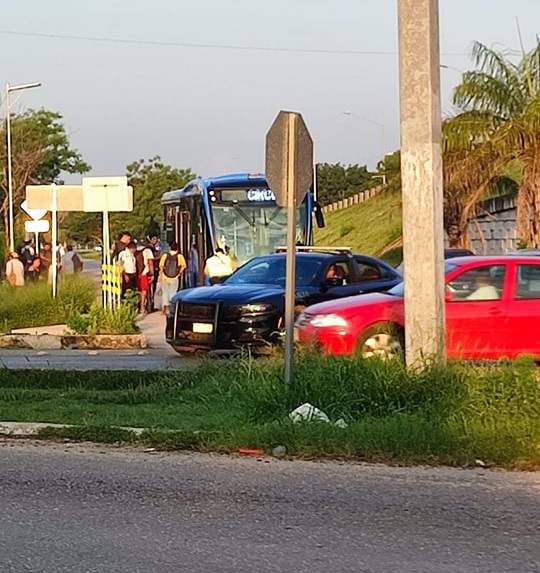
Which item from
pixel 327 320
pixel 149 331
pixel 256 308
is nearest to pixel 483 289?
pixel 327 320

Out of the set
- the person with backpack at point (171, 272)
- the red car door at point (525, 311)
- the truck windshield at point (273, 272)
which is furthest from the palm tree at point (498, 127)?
the red car door at point (525, 311)

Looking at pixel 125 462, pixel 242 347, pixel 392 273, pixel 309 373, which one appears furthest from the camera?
pixel 392 273

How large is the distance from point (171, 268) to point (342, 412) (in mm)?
15767

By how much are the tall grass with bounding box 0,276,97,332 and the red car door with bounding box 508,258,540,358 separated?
10.7 m

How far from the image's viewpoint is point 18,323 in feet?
74.9

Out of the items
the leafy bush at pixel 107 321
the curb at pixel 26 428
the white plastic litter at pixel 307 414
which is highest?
the leafy bush at pixel 107 321

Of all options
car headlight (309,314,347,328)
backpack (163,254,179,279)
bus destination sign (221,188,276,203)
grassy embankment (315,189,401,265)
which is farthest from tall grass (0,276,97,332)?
grassy embankment (315,189,401,265)

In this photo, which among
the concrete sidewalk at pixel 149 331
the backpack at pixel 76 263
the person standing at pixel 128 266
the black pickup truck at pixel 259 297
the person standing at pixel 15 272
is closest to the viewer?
the black pickup truck at pixel 259 297

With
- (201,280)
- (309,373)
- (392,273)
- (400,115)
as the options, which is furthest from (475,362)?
(201,280)

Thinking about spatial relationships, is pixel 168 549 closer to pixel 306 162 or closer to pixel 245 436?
pixel 245 436

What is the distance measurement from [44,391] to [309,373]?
3.79m

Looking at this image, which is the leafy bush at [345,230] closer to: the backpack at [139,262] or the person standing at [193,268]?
the person standing at [193,268]

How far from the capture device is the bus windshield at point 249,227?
2634cm

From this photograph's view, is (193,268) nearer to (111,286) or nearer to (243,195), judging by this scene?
(243,195)
